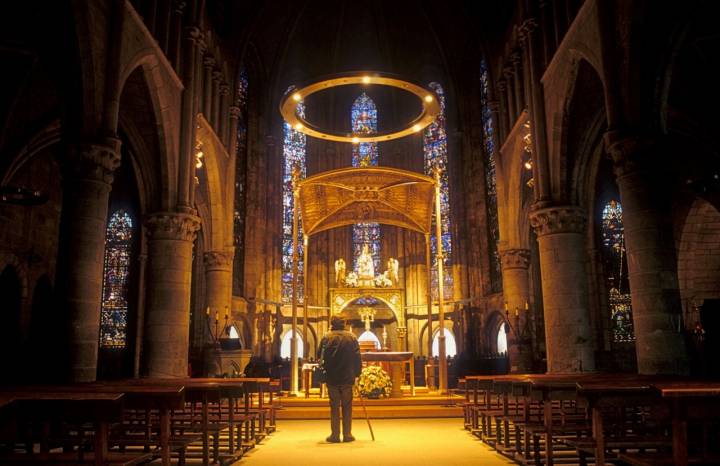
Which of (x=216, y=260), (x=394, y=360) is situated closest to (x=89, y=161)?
(x=394, y=360)

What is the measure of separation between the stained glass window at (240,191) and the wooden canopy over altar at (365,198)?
20.8 feet

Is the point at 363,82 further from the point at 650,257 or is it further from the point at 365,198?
the point at 650,257

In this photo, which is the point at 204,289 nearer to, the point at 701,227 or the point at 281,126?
the point at 281,126

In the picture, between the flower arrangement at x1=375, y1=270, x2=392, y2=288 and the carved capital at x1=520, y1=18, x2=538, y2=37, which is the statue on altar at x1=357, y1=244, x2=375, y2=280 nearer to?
the flower arrangement at x1=375, y1=270, x2=392, y2=288

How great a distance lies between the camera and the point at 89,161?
11.3m

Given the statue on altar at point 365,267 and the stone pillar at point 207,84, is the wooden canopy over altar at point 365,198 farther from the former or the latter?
the stone pillar at point 207,84

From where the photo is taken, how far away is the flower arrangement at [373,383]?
15133 mm

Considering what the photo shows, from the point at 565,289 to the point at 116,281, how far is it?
15.6 m

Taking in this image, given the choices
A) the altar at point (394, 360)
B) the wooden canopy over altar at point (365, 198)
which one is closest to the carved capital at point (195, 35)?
the wooden canopy over altar at point (365, 198)

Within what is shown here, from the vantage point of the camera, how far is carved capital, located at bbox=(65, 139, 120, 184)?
1128 centimetres

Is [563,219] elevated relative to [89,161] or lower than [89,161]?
lower

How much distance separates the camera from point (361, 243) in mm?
29875

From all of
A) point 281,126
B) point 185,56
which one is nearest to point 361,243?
point 281,126

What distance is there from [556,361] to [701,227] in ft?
26.3
